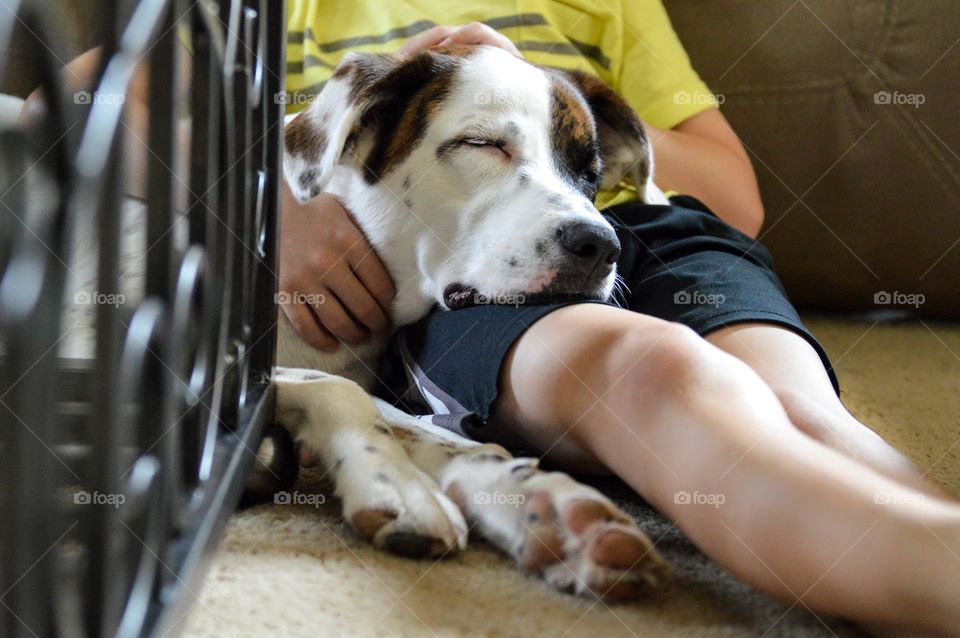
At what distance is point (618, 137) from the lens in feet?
4.33

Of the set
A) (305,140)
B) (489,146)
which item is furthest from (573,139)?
(305,140)

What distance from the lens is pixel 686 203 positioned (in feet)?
4.47

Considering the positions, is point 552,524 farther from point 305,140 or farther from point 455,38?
point 455,38

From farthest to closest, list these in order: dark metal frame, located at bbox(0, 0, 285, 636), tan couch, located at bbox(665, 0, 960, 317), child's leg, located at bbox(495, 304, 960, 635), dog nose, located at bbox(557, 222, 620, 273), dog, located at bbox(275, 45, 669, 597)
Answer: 1. tan couch, located at bbox(665, 0, 960, 317)
2. dog nose, located at bbox(557, 222, 620, 273)
3. dog, located at bbox(275, 45, 669, 597)
4. child's leg, located at bbox(495, 304, 960, 635)
5. dark metal frame, located at bbox(0, 0, 285, 636)

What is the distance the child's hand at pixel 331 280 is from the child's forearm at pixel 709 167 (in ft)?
1.90

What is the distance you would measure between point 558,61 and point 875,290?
41.2 inches

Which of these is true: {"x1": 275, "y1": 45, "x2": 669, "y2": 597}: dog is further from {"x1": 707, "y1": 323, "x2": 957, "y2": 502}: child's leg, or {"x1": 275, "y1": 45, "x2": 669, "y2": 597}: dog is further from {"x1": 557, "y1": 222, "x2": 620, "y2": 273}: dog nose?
{"x1": 707, "y1": 323, "x2": 957, "y2": 502}: child's leg

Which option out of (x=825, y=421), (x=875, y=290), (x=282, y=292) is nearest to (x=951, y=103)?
(x=875, y=290)

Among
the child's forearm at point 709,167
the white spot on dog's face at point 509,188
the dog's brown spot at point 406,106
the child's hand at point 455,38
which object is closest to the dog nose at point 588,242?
the white spot on dog's face at point 509,188

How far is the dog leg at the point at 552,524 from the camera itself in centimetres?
63

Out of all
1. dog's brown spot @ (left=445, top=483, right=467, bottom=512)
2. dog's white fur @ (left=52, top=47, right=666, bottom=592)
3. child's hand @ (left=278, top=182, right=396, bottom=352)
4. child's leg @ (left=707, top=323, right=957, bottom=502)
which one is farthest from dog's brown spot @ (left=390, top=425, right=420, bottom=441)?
child's leg @ (left=707, top=323, right=957, bottom=502)

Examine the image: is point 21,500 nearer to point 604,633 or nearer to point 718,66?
point 604,633

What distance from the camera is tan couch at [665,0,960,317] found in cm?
186

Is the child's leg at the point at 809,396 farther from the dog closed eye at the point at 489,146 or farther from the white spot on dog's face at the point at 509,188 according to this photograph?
the dog closed eye at the point at 489,146
